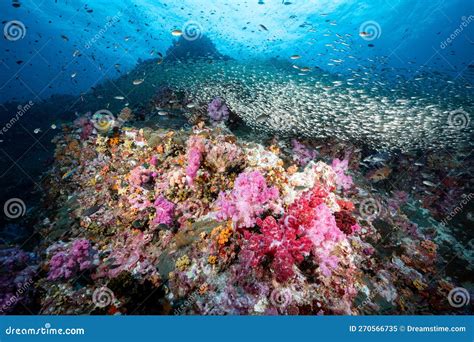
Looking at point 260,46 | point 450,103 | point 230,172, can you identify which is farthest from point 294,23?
point 230,172

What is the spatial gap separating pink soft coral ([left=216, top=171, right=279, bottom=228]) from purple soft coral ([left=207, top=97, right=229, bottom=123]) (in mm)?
5884

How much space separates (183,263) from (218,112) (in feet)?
24.1

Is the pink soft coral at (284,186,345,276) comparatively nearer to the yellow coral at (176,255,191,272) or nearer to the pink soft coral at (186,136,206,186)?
the yellow coral at (176,255,191,272)

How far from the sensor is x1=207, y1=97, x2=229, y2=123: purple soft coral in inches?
432

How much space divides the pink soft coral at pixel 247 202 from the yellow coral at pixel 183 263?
107 centimetres

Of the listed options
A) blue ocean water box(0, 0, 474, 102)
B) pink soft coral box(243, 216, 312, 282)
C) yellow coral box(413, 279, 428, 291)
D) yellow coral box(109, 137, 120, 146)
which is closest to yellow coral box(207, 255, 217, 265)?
pink soft coral box(243, 216, 312, 282)

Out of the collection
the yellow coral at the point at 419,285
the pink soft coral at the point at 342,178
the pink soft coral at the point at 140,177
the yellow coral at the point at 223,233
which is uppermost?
the pink soft coral at the point at 342,178

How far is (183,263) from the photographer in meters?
5.02

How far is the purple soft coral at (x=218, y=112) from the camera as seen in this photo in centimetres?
1098

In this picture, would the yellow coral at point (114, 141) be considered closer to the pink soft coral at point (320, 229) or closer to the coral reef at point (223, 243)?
the coral reef at point (223, 243)

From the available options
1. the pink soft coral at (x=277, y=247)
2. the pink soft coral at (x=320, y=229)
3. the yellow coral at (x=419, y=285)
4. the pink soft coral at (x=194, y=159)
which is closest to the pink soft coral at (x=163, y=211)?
the pink soft coral at (x=194, y=159)

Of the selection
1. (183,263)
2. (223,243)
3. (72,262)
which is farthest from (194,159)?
(72,262)

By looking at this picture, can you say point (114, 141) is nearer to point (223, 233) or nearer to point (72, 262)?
point (72, 262)
